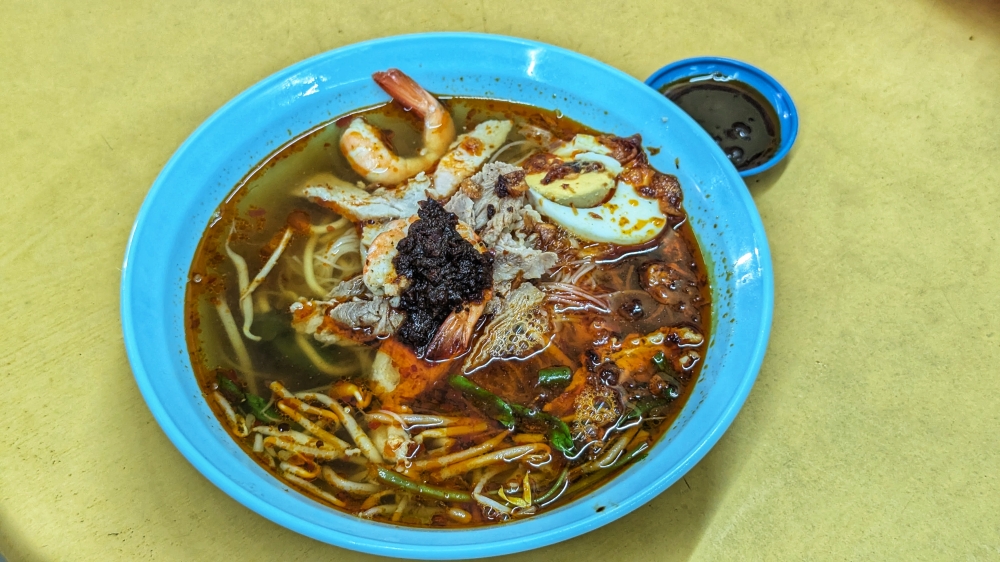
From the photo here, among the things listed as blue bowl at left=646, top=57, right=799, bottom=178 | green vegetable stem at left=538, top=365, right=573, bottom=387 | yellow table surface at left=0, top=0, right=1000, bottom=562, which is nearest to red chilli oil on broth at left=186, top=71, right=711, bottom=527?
green vegetable stem at left=538, top=365, right=573, bottom=387

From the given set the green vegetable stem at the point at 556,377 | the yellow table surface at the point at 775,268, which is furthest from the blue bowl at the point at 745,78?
the green vegetable stem at the point at 556,377

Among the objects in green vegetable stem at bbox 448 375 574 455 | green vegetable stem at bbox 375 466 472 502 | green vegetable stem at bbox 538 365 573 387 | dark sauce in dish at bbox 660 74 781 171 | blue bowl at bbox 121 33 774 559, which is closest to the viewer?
blue bowl at bbox 121 33 774 559

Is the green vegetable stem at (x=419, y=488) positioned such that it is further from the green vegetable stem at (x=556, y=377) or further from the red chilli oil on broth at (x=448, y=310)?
the green vegetable stem at (x=556, y=377)

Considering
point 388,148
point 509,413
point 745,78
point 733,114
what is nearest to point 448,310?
point 509,413

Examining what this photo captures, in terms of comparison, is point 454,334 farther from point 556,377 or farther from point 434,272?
point 556,377

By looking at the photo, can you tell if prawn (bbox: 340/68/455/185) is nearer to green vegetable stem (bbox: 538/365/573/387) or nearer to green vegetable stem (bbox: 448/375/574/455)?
green vegetable stem (bbox: 448/375/574/455)

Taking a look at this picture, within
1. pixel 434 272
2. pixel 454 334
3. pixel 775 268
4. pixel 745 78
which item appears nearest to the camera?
pixel 434 272
